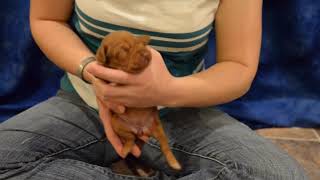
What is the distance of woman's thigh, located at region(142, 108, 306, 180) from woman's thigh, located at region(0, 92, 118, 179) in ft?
0.30

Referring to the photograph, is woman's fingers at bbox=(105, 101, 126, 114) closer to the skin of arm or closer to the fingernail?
the fingernail

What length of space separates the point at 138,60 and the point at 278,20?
66 centimetres

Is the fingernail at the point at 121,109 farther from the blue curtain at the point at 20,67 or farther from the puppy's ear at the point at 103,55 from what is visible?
the blue curtain at the point at 20,67

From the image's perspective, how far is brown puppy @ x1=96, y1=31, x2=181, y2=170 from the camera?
25.5 inches

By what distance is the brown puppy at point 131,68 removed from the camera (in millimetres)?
647

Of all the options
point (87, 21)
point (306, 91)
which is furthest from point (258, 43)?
point (306, 91)

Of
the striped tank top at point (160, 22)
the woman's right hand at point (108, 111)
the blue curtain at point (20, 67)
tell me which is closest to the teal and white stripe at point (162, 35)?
the striped tank top at point (160, 22)

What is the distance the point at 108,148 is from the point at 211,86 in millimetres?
205

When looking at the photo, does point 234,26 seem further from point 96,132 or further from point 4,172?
point 4,172

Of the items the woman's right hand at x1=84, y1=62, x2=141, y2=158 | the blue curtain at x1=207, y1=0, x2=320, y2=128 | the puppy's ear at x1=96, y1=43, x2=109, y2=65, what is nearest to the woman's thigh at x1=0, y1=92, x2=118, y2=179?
the woman's right hand at x1=84, y1=62, x2=141, y2=158

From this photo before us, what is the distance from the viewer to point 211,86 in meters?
0.85

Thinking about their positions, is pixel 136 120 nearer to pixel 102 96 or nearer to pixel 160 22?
pixel 102 96

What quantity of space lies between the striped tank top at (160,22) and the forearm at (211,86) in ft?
0.21

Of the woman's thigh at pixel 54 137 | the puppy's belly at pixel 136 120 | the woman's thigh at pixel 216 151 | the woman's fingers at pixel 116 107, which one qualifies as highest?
the woman's fingers at pixel 116 107
